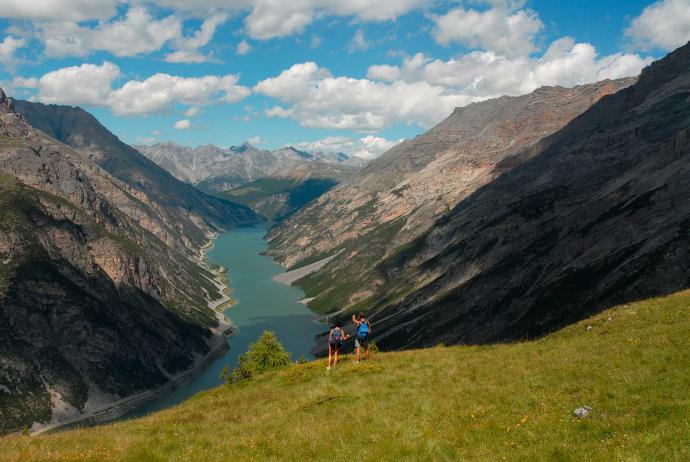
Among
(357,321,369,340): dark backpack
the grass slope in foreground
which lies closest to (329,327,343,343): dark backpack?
(357,321,369,340): dark backpack

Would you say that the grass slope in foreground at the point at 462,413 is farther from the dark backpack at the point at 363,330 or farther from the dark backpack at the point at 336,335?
the dark backpack at the point at 363,330

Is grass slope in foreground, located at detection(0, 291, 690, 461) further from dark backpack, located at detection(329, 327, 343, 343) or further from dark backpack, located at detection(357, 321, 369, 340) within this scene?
dark backpack, located at detection(357, 321, 369, 340)

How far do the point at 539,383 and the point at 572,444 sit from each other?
8.30m

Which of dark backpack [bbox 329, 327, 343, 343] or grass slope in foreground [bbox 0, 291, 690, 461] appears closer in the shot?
grass slope in foreground [bbox 0, 291, 690, 461]

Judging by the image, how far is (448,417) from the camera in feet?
78.9

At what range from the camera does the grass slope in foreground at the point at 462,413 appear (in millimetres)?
19797

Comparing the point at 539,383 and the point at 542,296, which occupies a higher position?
the point at 539,383

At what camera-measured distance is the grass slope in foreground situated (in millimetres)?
19797

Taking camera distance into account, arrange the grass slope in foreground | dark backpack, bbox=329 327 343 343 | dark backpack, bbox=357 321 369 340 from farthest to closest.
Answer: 1. dark backpack, bbox=357 321 369 340
2. dark backpack, bbox=329 327 343 343
3. the grass slope in foreground

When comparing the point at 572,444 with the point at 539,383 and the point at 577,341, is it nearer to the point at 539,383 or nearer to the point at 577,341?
the point at 539,383

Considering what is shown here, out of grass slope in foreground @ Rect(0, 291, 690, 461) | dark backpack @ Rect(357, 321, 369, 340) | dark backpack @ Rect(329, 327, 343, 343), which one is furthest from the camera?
dark backpack @ Rect(357, 321, 369, 340)

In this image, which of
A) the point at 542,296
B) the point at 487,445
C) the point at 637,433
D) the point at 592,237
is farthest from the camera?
the point at 592,237

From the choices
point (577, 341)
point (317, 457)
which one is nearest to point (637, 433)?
point (317, 457)

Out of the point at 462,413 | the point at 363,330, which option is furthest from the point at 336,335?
the point at 462,413
